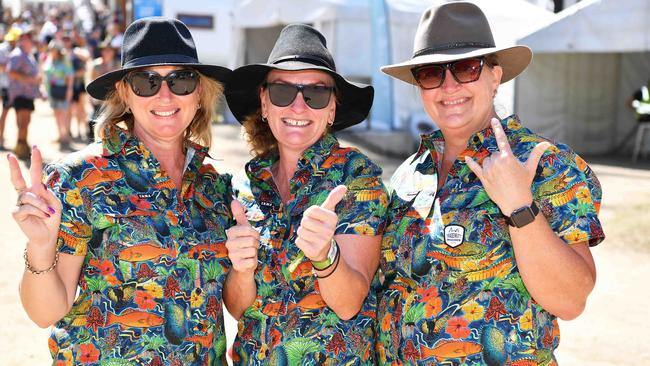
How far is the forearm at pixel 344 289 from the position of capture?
262 cm

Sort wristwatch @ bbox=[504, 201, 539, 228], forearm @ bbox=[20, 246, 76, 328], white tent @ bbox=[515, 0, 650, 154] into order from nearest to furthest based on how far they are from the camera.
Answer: wristwatch @ bbox=[504, 201, 539, 228]
forearm @ bbox=[20, 246, 76, 328]
white tent @ bbox=[515, 0, 650, 154]

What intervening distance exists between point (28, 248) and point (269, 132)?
1.16 meters

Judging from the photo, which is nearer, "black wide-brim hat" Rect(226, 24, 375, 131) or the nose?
the nose

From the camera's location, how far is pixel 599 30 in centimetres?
1252

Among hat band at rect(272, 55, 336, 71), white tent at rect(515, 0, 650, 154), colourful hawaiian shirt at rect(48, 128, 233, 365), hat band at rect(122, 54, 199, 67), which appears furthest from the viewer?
white tent at rect(515, 0, 650, 154)

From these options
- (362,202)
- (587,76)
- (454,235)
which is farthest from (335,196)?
(587,76)

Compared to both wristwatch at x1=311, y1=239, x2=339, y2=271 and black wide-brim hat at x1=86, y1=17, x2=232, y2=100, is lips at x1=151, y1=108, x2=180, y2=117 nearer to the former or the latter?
black wide-brim hat at x1=86, y1=17, x2=232, y2=100

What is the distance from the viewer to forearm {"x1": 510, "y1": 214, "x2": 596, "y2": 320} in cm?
244

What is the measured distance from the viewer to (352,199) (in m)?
2.84

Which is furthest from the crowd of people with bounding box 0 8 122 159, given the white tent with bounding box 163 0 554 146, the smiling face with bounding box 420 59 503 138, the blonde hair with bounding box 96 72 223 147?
the smiling face with bounding box 420 59 503 138

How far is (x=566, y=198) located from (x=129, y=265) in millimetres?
1502

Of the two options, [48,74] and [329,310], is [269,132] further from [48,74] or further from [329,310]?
[48,74]

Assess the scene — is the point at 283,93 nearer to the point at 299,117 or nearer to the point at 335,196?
the point at 299,117

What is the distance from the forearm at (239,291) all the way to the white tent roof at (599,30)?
1083 cm
